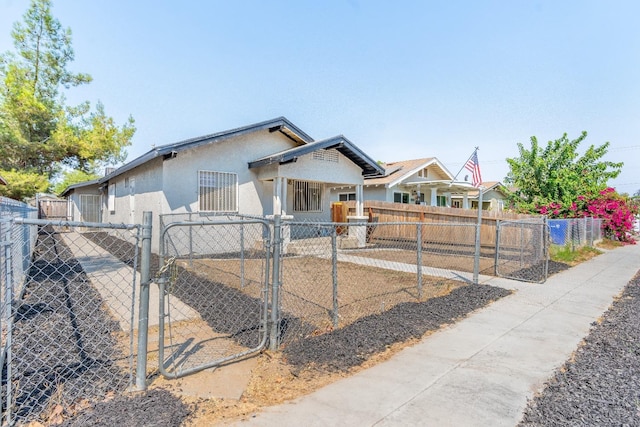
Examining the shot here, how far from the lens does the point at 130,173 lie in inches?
540

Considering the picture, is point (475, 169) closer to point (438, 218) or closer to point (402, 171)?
point (438, 218)

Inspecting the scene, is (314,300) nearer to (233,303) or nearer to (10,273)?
(233,303)

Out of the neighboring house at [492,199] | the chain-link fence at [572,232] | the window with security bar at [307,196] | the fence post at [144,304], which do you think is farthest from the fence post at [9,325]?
the neighboring house at [492,199]

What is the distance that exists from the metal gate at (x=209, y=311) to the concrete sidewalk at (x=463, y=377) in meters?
1.16

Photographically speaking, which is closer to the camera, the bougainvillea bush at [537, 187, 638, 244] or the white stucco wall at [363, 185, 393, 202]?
the bougainvillea bush at [537, 187, 638, 244]

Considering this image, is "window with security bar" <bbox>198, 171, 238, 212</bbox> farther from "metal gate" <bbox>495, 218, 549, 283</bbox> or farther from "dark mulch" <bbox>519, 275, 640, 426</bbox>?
"dark mulch" <bbox>519, 275, 640, 426</bbox>

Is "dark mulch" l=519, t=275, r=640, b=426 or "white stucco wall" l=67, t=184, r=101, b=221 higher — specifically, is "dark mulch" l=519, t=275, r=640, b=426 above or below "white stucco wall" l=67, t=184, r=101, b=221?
below

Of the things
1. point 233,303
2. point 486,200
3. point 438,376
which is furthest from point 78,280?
point 486,200

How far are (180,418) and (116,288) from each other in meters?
4.84

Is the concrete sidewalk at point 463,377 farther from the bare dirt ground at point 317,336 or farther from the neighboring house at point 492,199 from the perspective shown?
the neighboring house at point 492,199

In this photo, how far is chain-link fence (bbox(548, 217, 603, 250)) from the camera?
13008mm

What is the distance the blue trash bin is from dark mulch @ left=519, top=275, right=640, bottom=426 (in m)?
9.70

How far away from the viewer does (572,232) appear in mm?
13477

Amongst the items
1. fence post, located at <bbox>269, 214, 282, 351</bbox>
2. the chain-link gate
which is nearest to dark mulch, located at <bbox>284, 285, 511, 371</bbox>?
fence post, located at <bbox>269, 214, 282, 351</bbox>
